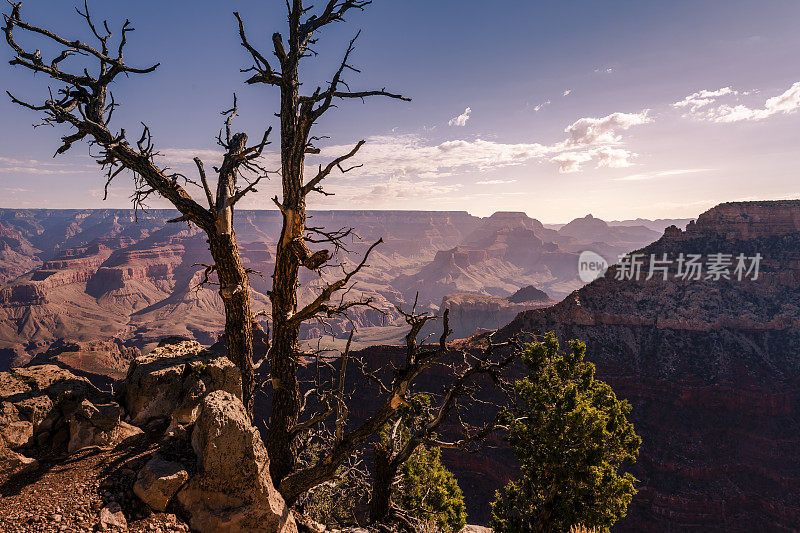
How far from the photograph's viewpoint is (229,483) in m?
4.88

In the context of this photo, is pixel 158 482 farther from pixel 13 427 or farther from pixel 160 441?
pixel 13 427

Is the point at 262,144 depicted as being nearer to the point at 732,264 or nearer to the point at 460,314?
the point at 732,264

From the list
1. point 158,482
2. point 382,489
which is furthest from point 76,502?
point 382,489

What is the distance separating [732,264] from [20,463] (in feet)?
252

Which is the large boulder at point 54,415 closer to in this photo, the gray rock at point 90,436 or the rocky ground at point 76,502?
the gray rock at point 90,436

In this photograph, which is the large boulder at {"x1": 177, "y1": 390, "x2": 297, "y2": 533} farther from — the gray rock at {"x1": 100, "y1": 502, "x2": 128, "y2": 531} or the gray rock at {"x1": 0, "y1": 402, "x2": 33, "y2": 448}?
the gray rock at {"x1": 0, "y1": 402, "x2": 33, "y2": 448}

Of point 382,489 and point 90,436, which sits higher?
point 90,436

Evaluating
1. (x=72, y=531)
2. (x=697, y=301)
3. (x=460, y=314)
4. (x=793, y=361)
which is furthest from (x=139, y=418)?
(x=460, y=314)

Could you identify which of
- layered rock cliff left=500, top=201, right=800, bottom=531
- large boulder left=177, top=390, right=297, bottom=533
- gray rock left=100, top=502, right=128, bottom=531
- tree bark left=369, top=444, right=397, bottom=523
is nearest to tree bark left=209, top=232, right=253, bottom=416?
large boulder left=177, top=390, right=297, bottom=533

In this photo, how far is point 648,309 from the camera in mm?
53969

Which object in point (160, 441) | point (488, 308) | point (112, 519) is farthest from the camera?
point (488, 308)

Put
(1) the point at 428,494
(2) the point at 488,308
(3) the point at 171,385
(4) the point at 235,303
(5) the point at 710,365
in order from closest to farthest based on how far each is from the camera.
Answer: (4) the point at 235,303, (3) the point at 171,385, (1) the point at 428,494, (5) the point at 710,365, (2) the point at 488,308

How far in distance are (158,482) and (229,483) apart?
2.74ft

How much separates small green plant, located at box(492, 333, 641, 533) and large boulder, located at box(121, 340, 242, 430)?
757cm
